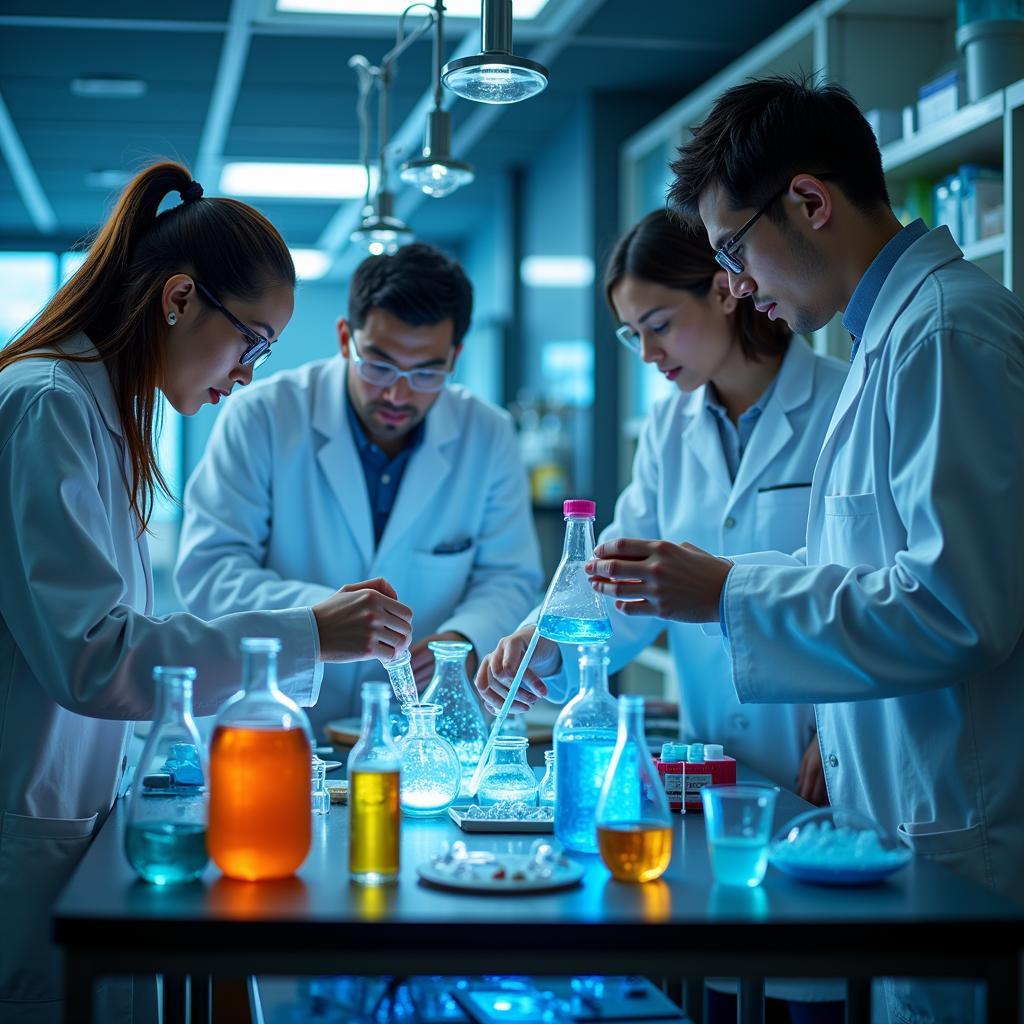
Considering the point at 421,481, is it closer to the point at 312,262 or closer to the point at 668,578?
the point at 668,578

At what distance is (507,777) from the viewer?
163 cm

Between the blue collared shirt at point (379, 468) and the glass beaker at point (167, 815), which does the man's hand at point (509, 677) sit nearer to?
the glass beaker at point (167, 815)

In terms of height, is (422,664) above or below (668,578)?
below

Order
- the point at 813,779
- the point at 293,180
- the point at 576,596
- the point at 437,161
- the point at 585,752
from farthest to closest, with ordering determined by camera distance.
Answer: the point at 293,180 → the point at 437,161 → the point at 813,779 → the point at 576,596 → the point at 585,752

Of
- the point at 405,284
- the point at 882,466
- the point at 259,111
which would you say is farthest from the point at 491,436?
the point at 259,111

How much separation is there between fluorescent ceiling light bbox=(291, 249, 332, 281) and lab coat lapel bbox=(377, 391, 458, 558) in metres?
5.56

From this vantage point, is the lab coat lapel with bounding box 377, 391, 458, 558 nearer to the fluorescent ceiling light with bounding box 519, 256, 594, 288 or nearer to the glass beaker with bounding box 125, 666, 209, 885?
the glass beaker with bounding box 125, 666, 209, 885

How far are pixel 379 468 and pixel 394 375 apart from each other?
35 centimetres

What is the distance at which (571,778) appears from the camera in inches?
53.5

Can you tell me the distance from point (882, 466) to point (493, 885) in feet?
2.42

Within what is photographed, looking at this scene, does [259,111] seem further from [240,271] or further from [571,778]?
[571,778]

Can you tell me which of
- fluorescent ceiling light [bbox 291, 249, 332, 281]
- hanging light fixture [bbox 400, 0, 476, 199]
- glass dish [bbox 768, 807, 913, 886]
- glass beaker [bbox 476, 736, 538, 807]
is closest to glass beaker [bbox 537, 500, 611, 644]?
glass beaker [bbox 476, 736, 538, 807]

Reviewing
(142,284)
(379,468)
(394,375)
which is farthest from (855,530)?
(379,468)

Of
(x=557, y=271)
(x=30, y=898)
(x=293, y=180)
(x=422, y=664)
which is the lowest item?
(x=30, y=898)
